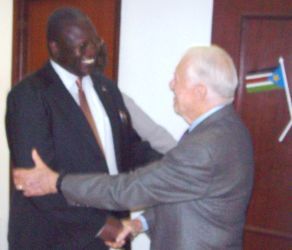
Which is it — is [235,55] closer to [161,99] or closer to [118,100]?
[161,99]

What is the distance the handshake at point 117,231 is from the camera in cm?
196

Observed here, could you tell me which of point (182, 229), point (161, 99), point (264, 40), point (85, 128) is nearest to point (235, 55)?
point (264, 40)

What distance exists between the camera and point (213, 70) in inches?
63.0

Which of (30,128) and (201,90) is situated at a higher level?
(201,90)

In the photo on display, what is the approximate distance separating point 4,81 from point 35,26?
450 mm

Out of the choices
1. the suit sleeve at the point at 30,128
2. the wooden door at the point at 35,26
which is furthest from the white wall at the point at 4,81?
the suit sleeve at the point at 30,128

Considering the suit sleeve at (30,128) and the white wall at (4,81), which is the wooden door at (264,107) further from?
the white wall at (4,81)

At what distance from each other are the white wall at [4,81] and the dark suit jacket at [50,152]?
Result: 4.20 ft

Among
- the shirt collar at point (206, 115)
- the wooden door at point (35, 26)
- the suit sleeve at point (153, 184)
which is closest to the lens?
the suit sleeve at point (153, 184)

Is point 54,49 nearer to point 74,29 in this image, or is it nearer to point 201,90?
point 74,29

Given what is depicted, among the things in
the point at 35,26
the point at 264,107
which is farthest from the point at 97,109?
the point at 35,26

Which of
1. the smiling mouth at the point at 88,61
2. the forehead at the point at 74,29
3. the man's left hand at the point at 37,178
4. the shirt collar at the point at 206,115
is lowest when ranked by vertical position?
the man's left hand at the point at 37,178

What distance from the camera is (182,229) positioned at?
1650 millimetres

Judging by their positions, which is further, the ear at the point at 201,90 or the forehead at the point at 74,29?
the forehead at the point at 74,29
